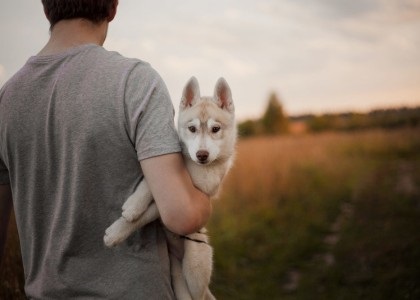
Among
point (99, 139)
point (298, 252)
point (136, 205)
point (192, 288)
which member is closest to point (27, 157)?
point (99, 139)

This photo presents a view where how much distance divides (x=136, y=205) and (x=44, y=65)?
1.95 feet

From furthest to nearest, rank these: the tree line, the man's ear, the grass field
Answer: the tree line < the grass field < the man's ear

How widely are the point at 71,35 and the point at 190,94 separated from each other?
1.13m

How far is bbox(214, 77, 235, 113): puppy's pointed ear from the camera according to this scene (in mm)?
2760

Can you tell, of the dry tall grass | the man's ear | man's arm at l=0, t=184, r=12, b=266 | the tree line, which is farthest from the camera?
the tree line

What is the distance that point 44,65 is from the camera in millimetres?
1648

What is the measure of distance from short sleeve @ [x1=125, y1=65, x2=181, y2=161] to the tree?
2832 centimetres

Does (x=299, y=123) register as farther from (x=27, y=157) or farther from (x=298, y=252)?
(x=27, y=157)

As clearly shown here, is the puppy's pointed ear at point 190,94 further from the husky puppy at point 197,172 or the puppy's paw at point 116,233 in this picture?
the puppy's paw at point 116,233

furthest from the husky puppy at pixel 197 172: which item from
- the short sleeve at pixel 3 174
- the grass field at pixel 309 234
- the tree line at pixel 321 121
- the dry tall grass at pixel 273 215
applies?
the tree line at pixel 321 121

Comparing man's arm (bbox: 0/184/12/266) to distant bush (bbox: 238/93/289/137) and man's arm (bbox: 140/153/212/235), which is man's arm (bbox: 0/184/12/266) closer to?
man's arm (bbox: 140/153/212/235)

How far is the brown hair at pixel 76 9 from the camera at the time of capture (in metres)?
1.73

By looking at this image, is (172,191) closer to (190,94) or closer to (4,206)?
(4,206)

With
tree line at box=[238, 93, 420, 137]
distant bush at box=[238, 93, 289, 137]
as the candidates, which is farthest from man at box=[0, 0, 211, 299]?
distant bush at box=[238, 93, 289, 137]
